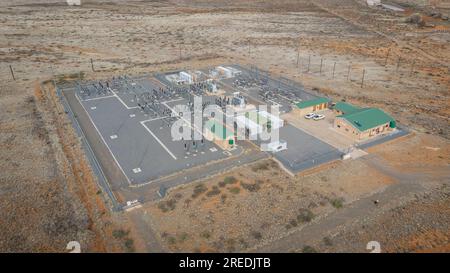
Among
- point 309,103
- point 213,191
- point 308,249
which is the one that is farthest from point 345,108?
point 308,249

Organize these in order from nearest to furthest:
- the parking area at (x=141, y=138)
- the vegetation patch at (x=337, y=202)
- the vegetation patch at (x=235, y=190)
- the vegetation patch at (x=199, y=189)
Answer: the vegetation patch at (x=337, y=202), the vegetation patch at (x=199, y=189), the vegetation patch at (x=235, y=190), the parking area at (x=141, y=138)

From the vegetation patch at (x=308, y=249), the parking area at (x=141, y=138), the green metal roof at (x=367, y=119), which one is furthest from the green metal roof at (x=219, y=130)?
the vegetation patch at (x=308, y=249)

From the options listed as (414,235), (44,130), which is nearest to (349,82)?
(414,235)

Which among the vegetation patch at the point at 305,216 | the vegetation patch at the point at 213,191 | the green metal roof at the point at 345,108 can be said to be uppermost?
the green metal roof at the point at 345,108

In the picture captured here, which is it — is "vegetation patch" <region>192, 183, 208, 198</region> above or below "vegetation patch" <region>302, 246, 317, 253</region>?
above

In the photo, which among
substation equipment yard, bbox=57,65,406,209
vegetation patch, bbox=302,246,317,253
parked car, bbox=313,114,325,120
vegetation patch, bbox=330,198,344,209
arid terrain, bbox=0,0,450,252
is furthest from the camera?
parked car, bbox=313,114,325,120

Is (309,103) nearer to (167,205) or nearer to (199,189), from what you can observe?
(199,189)

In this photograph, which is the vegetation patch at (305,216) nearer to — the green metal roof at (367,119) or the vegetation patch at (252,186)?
the vegetation patch at (252,186)

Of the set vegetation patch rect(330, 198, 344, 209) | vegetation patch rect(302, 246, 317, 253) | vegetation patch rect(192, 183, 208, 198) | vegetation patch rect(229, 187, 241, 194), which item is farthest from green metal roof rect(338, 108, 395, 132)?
vegetation patch rect(192, 183, 208, 198)

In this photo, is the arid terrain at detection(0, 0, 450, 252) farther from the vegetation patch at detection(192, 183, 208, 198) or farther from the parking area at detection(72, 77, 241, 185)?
the parking area at detection(72, 77, 241, 185)
